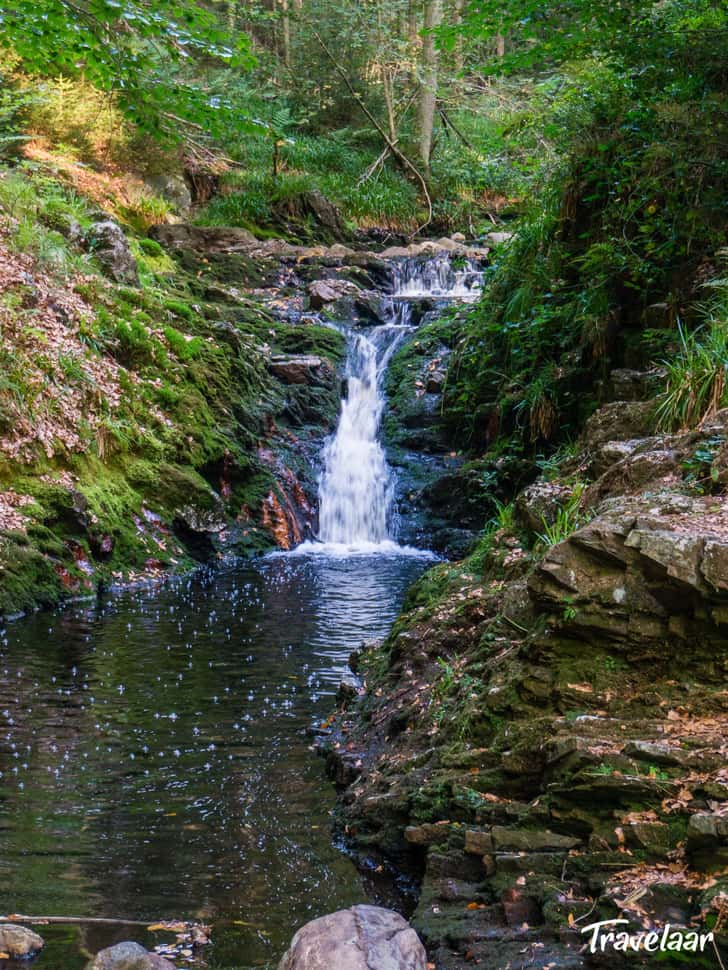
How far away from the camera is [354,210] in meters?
23.0

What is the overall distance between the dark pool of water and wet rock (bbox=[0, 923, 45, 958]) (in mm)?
55

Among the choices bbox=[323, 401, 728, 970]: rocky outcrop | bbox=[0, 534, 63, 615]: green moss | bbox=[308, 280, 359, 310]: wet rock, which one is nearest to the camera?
bbox=[323, 401, 728, 970]: rocky outcrop

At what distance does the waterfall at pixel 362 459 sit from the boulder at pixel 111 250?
158 inches

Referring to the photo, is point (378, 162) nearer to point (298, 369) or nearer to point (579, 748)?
point (298, 369)

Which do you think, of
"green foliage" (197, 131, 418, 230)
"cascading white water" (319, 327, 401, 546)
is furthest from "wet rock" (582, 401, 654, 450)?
"green foliage" (197, 131, 418, 230)

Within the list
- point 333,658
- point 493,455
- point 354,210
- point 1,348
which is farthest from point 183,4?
point 354,210

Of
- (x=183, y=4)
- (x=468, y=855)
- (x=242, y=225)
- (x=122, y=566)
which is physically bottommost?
(x=122, y=566)

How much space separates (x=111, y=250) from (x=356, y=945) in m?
11.9

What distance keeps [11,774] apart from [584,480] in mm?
4092

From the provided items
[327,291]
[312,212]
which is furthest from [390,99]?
[327,291]

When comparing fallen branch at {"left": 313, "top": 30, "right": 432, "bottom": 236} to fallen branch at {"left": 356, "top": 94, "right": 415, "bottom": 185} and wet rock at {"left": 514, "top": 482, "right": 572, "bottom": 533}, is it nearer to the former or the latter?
fallen branch at {"left": 356, "top": 94, "right": 415, "bottom": 185}

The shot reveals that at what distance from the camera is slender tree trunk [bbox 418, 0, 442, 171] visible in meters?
22.1

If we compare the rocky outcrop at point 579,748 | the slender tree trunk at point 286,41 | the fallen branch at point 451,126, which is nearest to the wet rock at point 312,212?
the fallen branch at point 451,126

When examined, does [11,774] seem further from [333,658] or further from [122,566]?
[122,566]
